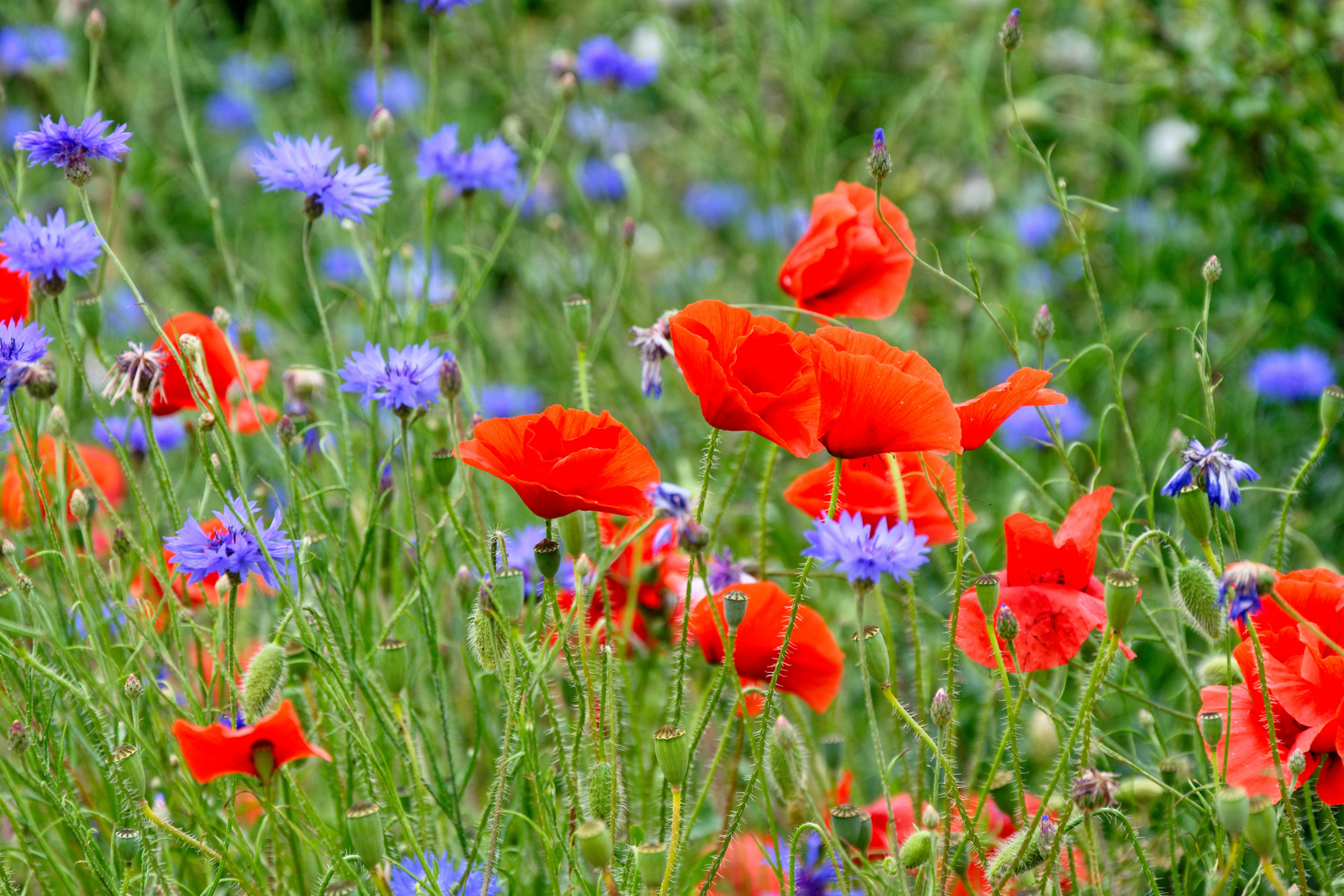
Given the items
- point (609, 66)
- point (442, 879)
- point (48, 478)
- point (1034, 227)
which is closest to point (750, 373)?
point (442, 879)

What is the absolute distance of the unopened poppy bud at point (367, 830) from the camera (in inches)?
30.1

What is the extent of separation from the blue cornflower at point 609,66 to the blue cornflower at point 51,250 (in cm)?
118

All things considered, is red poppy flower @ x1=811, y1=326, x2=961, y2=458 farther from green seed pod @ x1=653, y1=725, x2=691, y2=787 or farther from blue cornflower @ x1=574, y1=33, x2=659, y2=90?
blue cornflower @ x1=574, y1=33, x2=659, y2=90

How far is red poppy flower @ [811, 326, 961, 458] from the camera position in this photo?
76cm

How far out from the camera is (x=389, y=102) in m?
2.85

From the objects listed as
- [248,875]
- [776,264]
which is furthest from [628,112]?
[248,875]

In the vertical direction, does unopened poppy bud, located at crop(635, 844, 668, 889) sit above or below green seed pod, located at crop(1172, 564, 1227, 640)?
below

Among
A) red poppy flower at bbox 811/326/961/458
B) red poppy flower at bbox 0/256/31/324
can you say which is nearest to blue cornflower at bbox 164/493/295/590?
red poppy flower at bbox 0/256/31/324

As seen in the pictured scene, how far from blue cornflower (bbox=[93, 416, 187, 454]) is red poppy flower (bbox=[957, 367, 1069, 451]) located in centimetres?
68

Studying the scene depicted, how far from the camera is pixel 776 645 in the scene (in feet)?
3.14

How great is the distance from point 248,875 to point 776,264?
1.36 meters

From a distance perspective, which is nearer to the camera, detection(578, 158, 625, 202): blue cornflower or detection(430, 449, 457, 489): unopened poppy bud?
detection(430, 449, 457, 489): unopened poppy bud

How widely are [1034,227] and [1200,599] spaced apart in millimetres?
1524

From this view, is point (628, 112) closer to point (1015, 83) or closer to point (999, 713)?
point (1015, 83)
